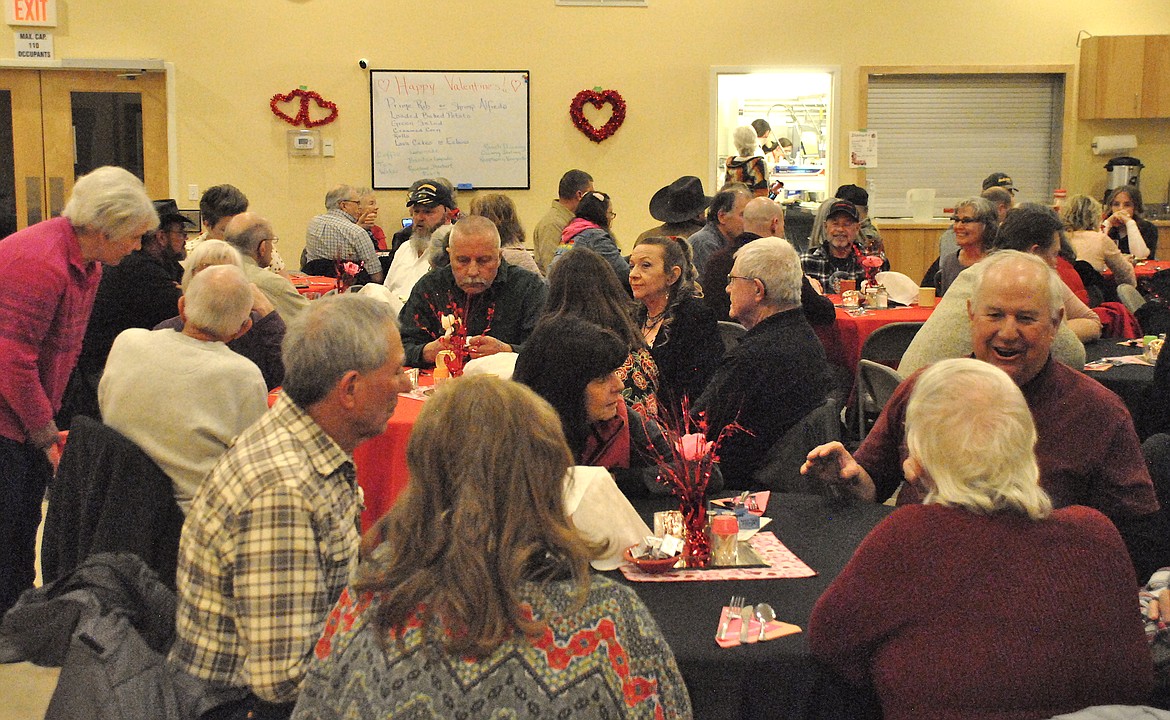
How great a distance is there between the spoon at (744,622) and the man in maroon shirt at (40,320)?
98.2 inches

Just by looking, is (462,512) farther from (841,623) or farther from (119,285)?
(119,285)

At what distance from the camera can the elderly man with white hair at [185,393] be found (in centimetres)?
303

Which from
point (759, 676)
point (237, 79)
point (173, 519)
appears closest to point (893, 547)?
point (759, 676)

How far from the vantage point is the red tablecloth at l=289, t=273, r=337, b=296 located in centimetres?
741

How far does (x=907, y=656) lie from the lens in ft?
5.92

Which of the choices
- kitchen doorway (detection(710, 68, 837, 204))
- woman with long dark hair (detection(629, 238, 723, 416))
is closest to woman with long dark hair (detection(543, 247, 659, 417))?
woman with long dark hair (detection(629, 238, 723, 416))

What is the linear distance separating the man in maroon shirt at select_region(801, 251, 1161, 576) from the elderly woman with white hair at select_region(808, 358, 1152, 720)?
85 cm

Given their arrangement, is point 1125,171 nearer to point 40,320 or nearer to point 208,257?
point 208,257

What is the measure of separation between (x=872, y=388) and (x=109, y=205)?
296 centimetres

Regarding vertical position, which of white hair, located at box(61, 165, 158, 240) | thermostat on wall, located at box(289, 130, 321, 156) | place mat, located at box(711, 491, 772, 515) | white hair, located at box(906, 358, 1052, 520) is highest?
thermostat on wall, located at box(289, 130, 321, 156)

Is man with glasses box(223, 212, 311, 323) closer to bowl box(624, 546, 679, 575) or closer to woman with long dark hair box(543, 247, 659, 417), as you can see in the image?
woman with long dark hair box(543, 247, 659, 417)

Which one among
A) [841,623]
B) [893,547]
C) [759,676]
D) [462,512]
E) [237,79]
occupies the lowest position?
[759,676]

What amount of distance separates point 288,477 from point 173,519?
0.85 m

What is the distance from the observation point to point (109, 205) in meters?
3.63
